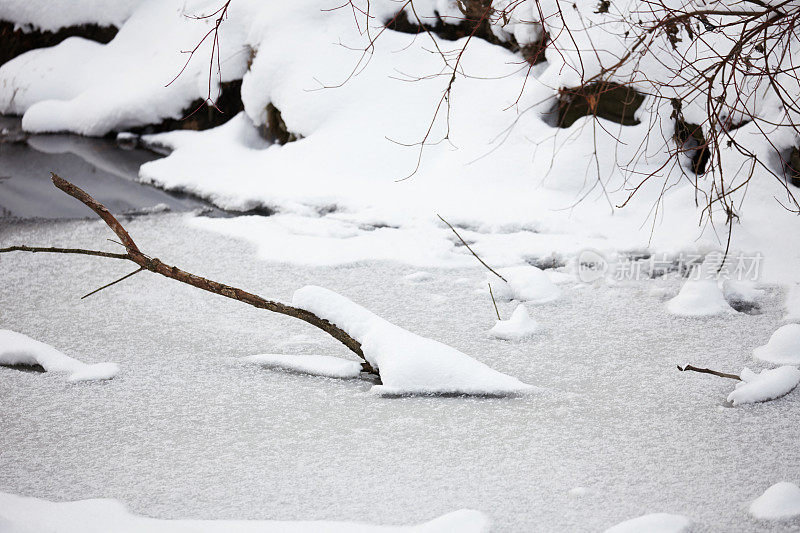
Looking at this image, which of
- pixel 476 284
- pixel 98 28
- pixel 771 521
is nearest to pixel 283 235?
pixel 476 284

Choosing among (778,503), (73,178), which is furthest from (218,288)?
(73,178)

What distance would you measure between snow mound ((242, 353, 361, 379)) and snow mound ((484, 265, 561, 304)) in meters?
0.96

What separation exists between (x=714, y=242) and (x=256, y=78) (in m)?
4.25

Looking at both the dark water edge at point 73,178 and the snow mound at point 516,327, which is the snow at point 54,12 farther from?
the snow mound at point 516,327

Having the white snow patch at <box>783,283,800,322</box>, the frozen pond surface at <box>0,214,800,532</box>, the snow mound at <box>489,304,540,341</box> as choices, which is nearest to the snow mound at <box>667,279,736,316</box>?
the frozen pond surface at <box>0,214,800,532</box>

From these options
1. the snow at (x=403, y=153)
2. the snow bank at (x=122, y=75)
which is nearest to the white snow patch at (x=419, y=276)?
the snow at (x=403, y=153)

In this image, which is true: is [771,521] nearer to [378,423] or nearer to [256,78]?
[378,423]

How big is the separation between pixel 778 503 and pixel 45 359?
7.04 feet

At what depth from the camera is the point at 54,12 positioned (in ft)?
30.5

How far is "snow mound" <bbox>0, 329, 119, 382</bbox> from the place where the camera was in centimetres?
222

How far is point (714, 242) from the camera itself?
10.9ft

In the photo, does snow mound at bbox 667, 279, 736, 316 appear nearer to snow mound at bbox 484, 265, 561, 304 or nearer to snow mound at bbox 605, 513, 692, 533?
snow mound at bbox 484, 265, 561, 304

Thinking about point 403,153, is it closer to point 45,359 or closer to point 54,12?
point 45,359

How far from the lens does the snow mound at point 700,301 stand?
2693 mm
